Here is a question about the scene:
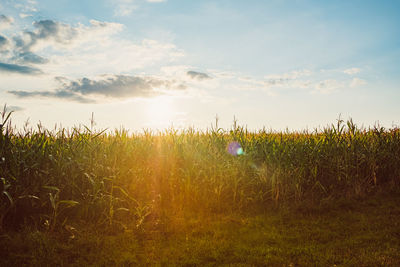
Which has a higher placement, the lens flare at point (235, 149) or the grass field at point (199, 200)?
the lens flare at point (235, 149)

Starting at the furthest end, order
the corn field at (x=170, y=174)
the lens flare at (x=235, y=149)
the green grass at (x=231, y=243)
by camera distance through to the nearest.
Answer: the lens flare at (x=235, y=149)
the corn field at (x=170, y=174)
the green grass at (x=231, y=243)

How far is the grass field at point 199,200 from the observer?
4543 mm

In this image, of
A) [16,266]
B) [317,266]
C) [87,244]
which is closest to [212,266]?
[317,266]

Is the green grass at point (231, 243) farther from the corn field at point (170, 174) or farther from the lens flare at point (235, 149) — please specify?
the lens flare at point (235, 149)

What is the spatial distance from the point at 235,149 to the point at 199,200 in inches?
68.8

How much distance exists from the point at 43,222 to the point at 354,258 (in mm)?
4450

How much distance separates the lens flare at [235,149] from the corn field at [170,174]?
22 millimetres

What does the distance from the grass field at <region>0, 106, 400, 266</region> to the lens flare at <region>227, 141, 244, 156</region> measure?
0.14ft

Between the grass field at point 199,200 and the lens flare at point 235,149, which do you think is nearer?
the grass field at point 199,200

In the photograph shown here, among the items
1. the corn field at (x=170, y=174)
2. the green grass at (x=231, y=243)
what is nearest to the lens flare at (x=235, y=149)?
the corn field at (x=170, y=174)

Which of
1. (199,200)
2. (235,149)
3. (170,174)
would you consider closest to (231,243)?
(199,200)

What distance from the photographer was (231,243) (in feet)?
15.8

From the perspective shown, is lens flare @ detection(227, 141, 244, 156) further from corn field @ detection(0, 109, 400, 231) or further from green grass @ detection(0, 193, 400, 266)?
green grass @ detection(0, 193, 400, 266)

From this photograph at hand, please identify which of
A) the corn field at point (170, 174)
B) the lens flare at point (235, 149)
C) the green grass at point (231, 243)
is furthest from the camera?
the lens flare at point (235, 149)
